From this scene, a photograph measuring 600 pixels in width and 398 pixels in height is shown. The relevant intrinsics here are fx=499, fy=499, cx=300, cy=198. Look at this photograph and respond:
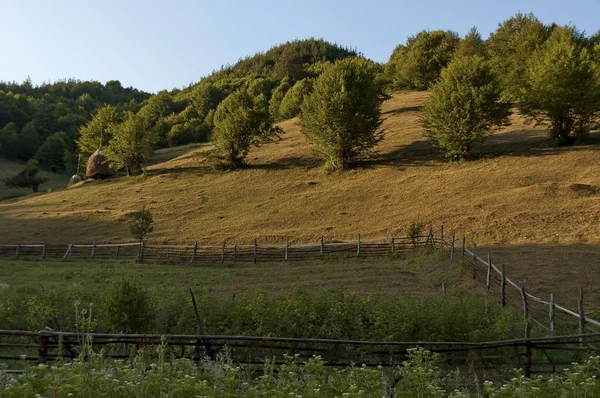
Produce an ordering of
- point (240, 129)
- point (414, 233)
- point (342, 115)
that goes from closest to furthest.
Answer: point (414, 233) → point (342, 115) → point (240, 129)

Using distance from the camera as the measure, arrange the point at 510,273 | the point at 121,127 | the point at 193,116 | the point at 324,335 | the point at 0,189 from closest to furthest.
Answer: the point at 324,335
the point at 510,273
the point at 121,127
the point at 0,189
the point at 193,116

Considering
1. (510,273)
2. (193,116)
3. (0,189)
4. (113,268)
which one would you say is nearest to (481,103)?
(510,273)

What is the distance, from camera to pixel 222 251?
29.6 metres

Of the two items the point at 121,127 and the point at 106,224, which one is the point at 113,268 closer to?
the point at 106,224

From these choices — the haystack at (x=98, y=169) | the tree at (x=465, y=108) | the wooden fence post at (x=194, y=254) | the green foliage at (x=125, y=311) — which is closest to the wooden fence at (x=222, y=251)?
the wooden fence post at (x=194, y=254)

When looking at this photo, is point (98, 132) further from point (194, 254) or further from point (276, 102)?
point (194, 254)

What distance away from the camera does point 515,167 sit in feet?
125

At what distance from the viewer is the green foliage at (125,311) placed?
10883mm

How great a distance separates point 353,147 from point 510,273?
2837 centimetres

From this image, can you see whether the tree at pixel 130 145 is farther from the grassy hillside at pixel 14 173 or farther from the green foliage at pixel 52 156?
the green foliage at pixel 52 156

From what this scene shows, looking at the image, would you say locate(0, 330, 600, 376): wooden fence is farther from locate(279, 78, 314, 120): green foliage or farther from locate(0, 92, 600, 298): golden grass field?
locate(279, 78, 314, 120): green foliage

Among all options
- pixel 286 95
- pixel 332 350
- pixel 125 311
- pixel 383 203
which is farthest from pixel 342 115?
pixel 286 95

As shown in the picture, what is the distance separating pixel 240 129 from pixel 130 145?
12740mm

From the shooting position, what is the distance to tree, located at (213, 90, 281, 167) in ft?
166
